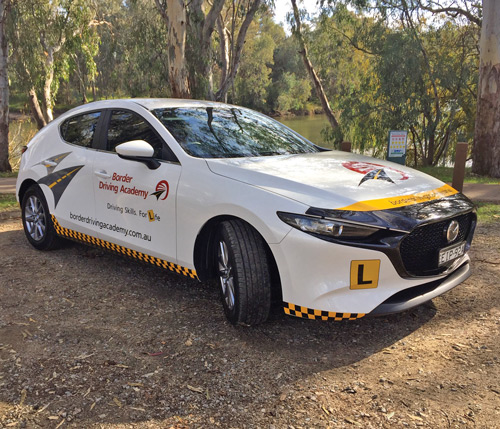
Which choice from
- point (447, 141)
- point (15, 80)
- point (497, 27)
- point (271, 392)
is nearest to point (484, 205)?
point (497, 27)

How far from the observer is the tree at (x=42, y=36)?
18.9m

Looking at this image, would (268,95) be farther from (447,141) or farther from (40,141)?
(40,141)

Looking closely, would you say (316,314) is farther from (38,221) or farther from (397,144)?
(397,144)

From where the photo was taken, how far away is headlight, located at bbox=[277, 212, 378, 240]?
10.3 ft

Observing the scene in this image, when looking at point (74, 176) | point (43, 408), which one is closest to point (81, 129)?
point (74, 176)

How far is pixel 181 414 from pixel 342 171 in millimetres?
2091

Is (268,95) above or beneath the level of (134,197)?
above

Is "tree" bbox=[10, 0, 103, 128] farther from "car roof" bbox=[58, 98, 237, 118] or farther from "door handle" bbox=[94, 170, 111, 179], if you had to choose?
"door handle" bbox=[94, 170, 111, 179]

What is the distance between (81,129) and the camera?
5094 mm

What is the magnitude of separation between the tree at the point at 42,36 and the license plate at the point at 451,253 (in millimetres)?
17576

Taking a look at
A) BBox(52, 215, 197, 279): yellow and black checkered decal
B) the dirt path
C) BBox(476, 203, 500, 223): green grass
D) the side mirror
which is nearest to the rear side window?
BBox(52, 215, 197, 279): yellow and black checkered decal

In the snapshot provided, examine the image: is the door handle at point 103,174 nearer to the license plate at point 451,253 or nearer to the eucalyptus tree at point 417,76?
the license plate at point 451,253

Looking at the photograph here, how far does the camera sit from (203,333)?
365 centimetres

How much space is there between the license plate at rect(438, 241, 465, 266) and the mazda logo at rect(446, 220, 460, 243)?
0.07 m
